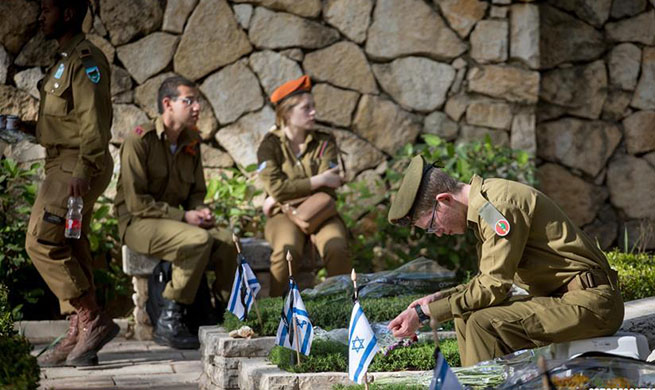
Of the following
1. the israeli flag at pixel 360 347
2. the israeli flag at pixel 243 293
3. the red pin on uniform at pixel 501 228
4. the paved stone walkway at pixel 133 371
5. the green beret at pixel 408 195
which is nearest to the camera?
the israeli flag at pixel 360 347

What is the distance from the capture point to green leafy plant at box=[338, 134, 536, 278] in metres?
7.79

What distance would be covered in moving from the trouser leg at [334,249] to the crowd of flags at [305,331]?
1366mm

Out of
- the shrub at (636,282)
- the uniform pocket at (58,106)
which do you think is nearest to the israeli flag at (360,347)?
the shrub at (636,282)

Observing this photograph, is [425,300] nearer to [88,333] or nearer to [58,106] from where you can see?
[88,333]

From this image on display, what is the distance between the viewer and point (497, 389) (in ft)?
11.1

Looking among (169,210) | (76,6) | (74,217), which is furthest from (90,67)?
(169,210)

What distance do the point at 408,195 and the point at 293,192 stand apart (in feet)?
9.49

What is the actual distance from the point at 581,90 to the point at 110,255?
4198mm

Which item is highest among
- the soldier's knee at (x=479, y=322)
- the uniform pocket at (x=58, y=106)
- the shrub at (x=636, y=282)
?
the uniform pocket at (x=58, y=106)

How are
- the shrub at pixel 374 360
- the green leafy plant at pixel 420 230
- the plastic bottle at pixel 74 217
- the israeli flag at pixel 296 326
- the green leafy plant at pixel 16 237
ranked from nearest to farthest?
the israeli flag at pixel 296 326 < the shrub at pixel 374 360 < the plastic bottle at pixel 74 217 < the green leafy plant at pixel 16 237 < the green leafy plant at pixel 420 230

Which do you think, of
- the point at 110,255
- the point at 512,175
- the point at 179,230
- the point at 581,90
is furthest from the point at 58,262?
the point at 581,90

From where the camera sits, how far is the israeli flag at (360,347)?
3.71m

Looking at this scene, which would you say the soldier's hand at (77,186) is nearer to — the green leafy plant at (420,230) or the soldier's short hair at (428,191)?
the soldier's short hair at (428,191)

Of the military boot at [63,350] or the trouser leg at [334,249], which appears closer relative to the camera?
the military boot at [63,350]
